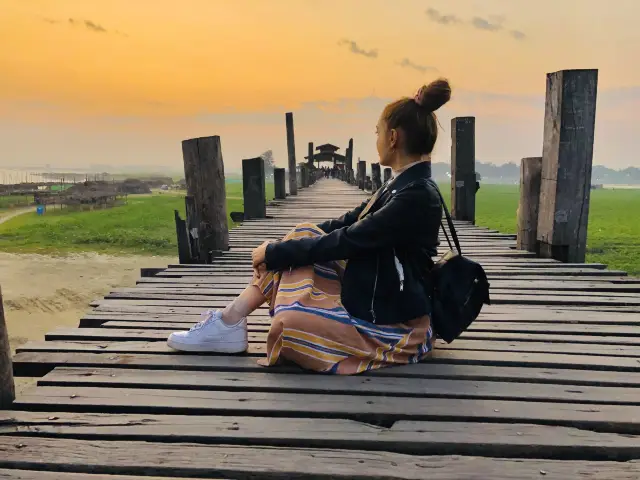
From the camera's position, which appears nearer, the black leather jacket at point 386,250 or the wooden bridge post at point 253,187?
the black leather jacket at point 386,250

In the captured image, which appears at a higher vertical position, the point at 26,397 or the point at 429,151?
the point at 429,151

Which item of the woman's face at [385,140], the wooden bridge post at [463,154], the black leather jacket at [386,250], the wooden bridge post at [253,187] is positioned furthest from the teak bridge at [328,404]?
the wooden bridge post at [253,187]

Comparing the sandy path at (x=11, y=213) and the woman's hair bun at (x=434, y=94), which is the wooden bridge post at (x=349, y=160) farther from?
the woman's hair bun at (x=434, y=94)

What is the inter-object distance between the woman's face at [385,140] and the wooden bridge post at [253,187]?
233 inches

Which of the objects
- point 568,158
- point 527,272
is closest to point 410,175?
point 527,272

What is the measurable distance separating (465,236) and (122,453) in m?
5.44

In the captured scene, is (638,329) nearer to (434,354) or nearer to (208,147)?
(434,354)

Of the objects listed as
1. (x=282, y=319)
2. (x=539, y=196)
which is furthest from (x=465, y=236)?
(x=282, y=319)

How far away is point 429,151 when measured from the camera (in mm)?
2367

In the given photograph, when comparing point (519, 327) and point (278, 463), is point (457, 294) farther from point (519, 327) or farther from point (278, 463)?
point (278, 463)

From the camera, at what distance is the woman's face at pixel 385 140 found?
2324mm

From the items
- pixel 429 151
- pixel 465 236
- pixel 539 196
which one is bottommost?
pixel 465 236

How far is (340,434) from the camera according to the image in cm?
182

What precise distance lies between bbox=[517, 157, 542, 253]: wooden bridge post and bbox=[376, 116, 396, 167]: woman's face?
328cm
